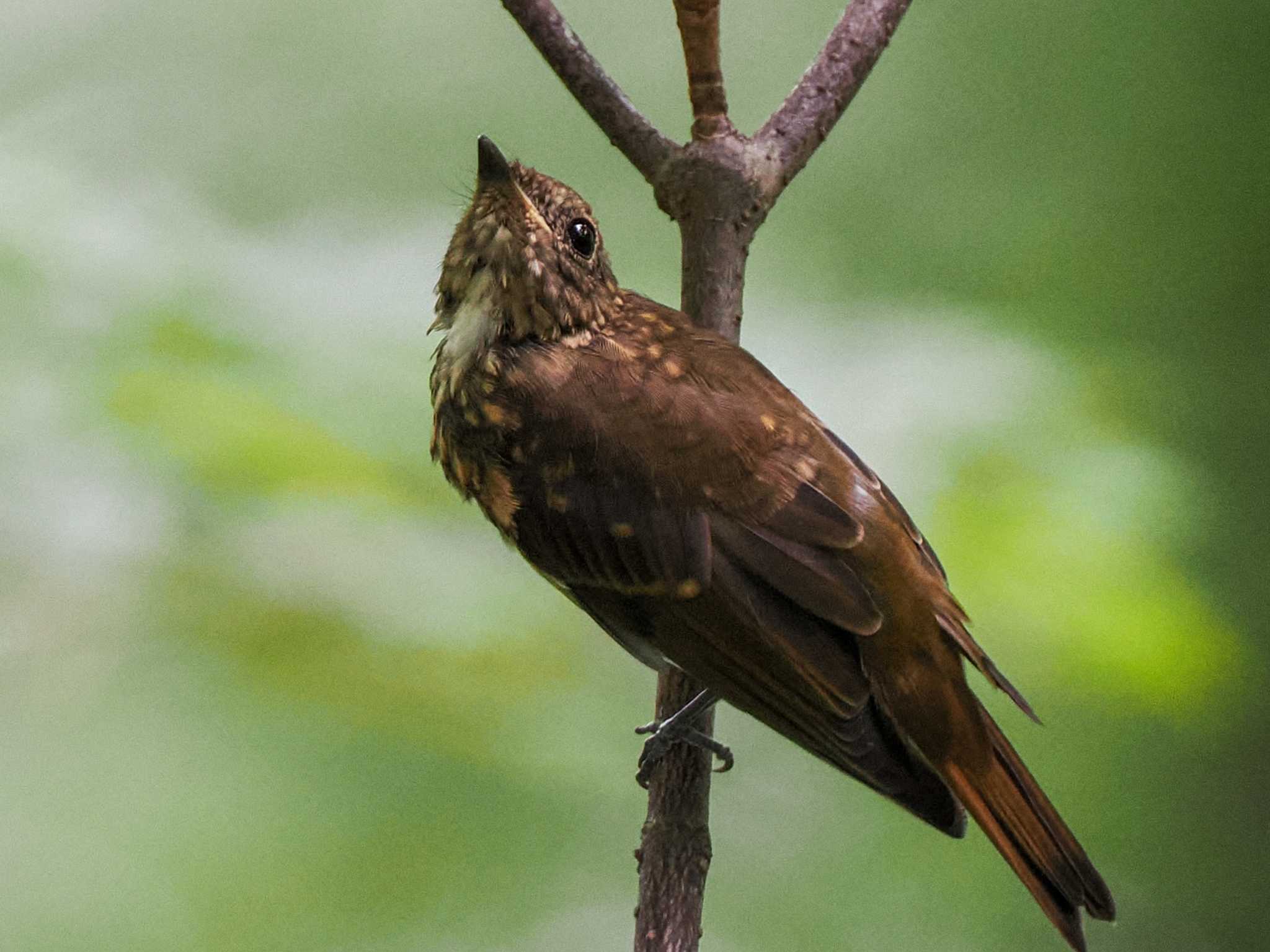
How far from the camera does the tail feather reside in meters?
1.98

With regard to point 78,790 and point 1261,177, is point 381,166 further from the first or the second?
point 1261,177

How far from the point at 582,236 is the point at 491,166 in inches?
8.1

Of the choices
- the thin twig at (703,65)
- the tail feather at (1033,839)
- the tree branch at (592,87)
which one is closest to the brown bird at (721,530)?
the tail feather at (1033,839)

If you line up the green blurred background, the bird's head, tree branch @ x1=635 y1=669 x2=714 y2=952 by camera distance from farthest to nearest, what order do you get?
the green blurred background → the bird's head → tree branch @ x1=635 y1=669 x2=714 y2=952

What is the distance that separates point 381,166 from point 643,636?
56.1 inches

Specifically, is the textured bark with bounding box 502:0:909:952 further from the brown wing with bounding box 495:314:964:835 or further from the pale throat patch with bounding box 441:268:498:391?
the pale throat patch with bounding box 441:268:498:391

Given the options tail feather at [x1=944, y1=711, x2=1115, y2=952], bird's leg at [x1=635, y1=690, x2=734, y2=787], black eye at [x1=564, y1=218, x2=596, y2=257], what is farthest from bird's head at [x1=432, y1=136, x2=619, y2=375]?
tail feather at [x1=944, y1=711, x2=1115, y2=952]

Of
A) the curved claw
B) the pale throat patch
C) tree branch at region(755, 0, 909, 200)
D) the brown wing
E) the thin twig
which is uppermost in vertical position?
tree branch at region(755, 0, 909, 200)

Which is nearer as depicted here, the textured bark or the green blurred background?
the textured bark

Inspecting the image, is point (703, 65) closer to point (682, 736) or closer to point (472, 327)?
point (472, 327)

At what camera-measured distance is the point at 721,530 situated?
2051 mm

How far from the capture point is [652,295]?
3178 mm

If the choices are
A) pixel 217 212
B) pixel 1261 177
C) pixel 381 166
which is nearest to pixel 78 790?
pixel 217 212

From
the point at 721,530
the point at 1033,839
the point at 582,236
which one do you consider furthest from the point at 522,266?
the point at 1033,839
